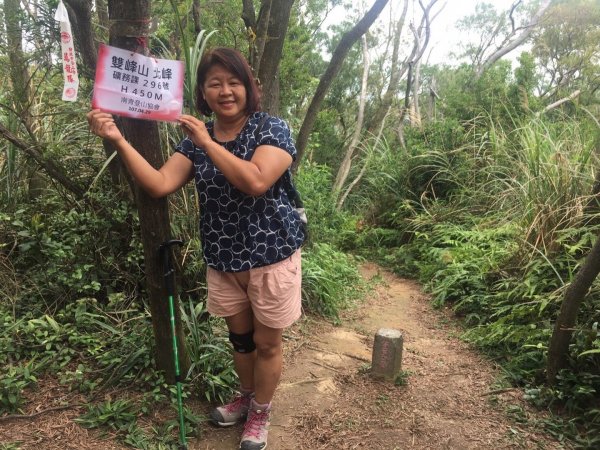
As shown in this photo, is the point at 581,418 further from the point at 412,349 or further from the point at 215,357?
the point at 215,357

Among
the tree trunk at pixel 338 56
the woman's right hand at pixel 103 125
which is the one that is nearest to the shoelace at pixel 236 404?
the woman's right hand at pixel 103 125

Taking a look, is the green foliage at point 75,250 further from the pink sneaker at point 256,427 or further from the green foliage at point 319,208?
the green foliage at point 319,208

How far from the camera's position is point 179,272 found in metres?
2.65

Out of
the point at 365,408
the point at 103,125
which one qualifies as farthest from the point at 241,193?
the point at 365,408

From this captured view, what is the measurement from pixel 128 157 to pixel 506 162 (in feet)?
16.7

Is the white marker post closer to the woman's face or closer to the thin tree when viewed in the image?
the woman's face

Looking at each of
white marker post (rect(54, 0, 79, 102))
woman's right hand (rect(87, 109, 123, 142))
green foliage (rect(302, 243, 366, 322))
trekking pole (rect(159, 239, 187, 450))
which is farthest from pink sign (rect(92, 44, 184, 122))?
green foliage (rect(302, 243, 366, 322))

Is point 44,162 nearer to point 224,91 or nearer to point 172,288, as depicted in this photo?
point 172,288

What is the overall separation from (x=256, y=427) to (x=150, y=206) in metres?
1.11

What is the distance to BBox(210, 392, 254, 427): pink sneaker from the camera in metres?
2.12

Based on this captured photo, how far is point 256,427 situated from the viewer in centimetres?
205

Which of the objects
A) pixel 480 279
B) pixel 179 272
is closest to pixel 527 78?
pixel 480 279

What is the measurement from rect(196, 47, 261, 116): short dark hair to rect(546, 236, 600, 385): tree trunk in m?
1.77

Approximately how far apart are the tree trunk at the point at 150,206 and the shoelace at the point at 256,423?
43 centimetres
